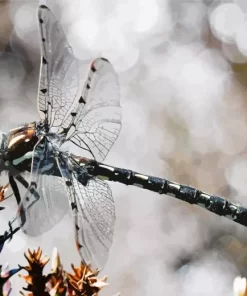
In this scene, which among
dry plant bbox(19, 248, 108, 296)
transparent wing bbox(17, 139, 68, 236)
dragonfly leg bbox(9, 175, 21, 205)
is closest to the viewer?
dry plant bbox(19, 248, 108, 296)

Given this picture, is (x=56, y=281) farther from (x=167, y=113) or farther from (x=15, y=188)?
(x=167, y=113)

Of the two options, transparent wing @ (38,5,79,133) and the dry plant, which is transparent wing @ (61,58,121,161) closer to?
transparent wing @ (38,5,79,133)

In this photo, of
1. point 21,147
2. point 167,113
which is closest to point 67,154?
point 21,147

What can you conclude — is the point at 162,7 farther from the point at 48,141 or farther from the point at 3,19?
the point at 48,141

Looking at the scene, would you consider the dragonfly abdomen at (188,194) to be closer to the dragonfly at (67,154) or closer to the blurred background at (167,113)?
the dragonfly at (67,154)

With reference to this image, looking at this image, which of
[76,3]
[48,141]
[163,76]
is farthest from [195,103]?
[48,141]

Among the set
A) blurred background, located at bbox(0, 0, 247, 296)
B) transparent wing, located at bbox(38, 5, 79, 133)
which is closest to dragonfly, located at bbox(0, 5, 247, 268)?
transparent wing, located at bbox(38, 5, 79, 133)
